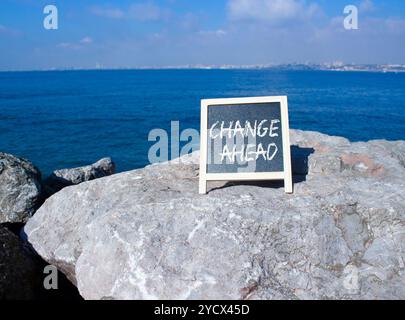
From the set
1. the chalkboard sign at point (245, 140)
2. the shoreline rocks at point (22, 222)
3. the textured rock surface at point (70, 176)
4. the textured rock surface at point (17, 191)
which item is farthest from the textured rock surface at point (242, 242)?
the textured rock surface at point (70, 176)

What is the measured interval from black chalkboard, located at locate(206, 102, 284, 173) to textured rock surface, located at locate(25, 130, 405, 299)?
42 cm

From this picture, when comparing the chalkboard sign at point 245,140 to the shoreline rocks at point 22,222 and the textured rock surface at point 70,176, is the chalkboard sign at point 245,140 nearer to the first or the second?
the shoreline rocks at point 22,222

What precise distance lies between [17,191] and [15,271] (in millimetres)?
2745

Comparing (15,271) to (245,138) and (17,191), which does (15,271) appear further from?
(245,138)

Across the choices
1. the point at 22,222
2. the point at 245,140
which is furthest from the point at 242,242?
the point at 22,222

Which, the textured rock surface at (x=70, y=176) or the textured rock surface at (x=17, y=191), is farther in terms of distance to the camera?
the textured rock surface at (x=70, y=176)

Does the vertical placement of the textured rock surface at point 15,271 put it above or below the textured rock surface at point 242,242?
below

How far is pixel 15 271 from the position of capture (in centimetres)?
626

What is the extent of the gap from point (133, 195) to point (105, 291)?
1.72 m

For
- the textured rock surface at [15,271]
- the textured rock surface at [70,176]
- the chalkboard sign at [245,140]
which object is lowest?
the textured rock surface at [15,271]

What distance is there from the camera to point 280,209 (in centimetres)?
575

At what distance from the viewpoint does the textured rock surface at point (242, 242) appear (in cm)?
501

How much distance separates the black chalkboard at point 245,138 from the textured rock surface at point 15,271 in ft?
10.7
